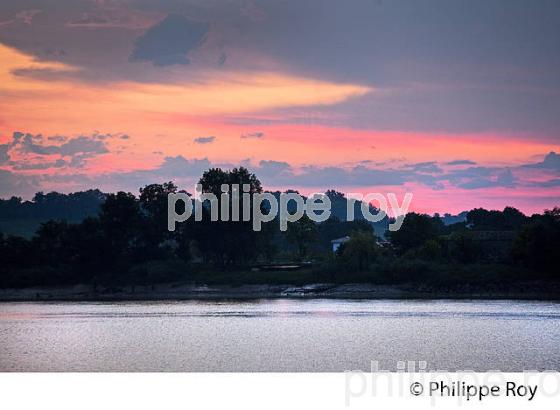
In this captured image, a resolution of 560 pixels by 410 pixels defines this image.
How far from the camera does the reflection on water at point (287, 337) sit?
30.2 m

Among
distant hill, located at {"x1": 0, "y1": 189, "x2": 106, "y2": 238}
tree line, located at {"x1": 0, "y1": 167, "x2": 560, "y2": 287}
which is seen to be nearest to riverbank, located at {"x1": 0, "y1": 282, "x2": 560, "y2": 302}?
tree line, located at {"x1": 0, "y1": 167, "x2": 560, "y2": 287}

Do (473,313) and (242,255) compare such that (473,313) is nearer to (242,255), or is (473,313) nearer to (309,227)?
(242,255)

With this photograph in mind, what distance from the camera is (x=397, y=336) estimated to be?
36562mm

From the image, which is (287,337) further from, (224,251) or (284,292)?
(224,251)

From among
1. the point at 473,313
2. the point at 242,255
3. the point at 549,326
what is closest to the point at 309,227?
the point at 242,255

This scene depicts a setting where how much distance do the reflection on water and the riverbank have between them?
1.84 meters

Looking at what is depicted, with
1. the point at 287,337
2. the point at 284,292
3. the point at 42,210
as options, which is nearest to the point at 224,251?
the point at 284,292

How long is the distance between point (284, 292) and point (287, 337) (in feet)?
72.7

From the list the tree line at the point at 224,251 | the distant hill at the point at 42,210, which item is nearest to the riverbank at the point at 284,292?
the tree line at the point at 224,251

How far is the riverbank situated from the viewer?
174 feet

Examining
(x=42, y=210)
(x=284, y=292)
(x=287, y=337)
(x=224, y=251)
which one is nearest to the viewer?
(x=287, y=337)

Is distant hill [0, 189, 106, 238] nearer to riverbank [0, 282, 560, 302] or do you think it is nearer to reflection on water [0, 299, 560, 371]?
riverbank [0, 282, 560, 302]

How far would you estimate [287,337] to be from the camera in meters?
36.7

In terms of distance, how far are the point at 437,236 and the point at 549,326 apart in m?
22.2
